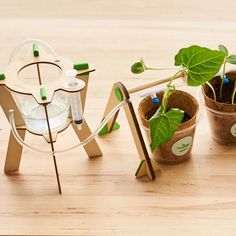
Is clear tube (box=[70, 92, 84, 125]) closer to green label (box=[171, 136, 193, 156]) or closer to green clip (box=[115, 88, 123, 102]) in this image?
green clip (box=[115, 88, 123, 102])

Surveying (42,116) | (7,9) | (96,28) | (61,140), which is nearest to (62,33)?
(96,28)

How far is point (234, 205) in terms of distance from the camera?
1003 millimetres

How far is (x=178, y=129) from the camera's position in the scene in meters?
1.02

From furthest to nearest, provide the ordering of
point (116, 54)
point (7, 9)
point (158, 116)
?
1. point (7, 9)
2. point (116, 54)
3. point (158, 116)

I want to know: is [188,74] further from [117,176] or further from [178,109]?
[117,176]

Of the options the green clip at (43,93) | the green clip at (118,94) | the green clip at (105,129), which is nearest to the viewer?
Answer: the green clip at (43,93)

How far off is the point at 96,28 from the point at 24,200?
0.65 m

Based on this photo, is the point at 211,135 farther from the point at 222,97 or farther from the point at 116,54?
the point at 116,54

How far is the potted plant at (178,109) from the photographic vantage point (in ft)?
3.20

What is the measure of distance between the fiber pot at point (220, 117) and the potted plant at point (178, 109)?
4cm

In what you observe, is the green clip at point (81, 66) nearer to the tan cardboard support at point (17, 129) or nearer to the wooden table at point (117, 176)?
the tan cardboard support at point (17, 129)

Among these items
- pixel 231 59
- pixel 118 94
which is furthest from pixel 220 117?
pixel 118 94

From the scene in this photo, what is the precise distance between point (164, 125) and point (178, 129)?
2.3 inches

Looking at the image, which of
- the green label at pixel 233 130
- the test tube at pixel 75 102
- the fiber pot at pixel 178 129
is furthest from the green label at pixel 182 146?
the test tube at pixel 75 102
